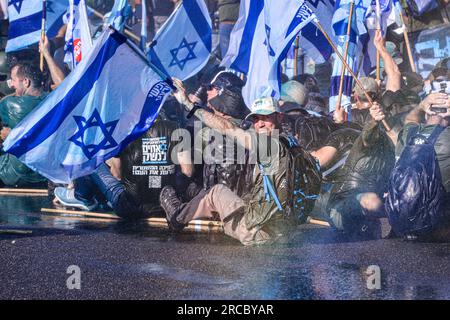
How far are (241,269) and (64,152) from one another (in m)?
2.54

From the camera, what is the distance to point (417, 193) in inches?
352

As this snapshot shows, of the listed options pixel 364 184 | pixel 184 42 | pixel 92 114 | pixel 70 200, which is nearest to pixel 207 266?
pixel 92 114

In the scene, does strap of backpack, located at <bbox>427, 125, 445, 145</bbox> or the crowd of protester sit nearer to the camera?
the crowd of protester

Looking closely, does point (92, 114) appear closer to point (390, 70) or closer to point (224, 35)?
point (390, 70)

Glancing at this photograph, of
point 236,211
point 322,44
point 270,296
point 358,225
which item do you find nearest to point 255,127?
point 236,211

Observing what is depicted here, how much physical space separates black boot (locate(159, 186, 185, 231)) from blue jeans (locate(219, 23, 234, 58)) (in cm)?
510

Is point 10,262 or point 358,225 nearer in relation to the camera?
point 10,262

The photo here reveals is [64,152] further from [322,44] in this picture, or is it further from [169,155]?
[322,44]

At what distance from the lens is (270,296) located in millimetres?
7047

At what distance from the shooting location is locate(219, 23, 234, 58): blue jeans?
14.8m

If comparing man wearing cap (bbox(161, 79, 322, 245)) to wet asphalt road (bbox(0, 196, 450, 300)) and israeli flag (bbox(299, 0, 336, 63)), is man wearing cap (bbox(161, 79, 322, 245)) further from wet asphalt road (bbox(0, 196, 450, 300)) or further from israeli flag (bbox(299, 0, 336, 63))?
israeli flag (bbox(299, 0, 336, 63))

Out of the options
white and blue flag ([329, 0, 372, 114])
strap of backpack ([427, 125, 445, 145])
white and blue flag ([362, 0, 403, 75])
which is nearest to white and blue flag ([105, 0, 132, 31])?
white and blue flag ([329, 0, 372, 114])

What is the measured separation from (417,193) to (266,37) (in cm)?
330

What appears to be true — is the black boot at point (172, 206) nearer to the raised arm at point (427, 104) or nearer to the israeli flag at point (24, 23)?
the raised arm at point (427, 104)
